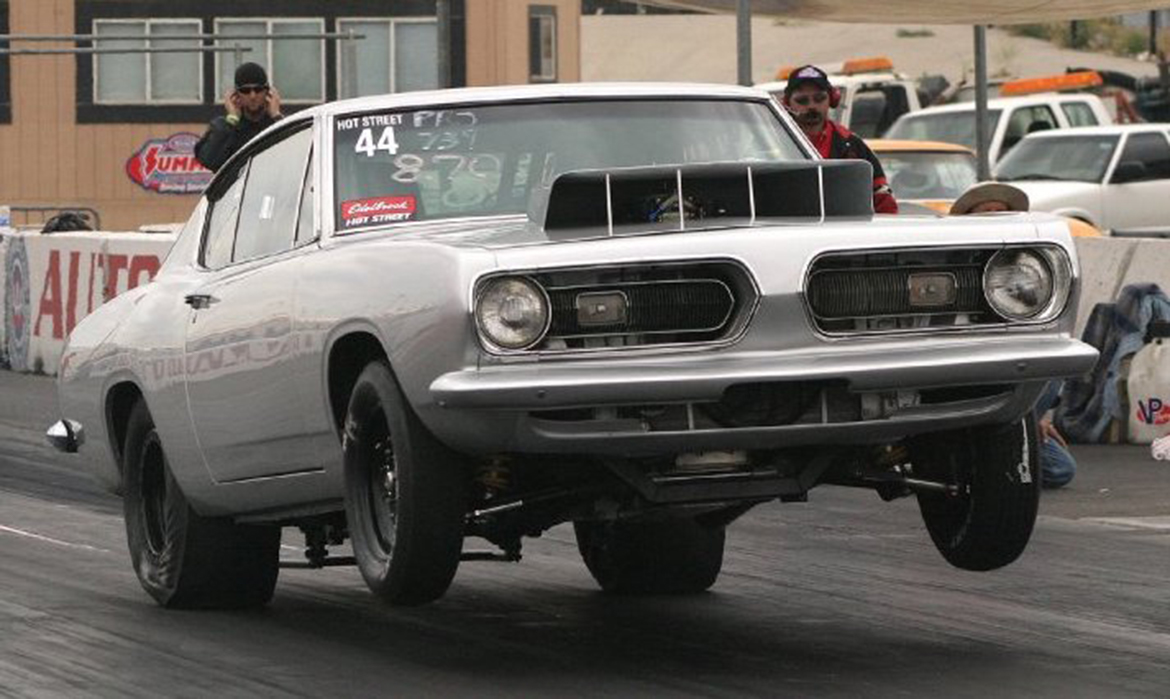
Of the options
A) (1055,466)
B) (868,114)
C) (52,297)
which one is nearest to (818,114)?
(1055,466)

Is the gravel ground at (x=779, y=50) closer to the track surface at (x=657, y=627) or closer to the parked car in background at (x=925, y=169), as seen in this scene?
the parked car in background at (x=925, y=169)

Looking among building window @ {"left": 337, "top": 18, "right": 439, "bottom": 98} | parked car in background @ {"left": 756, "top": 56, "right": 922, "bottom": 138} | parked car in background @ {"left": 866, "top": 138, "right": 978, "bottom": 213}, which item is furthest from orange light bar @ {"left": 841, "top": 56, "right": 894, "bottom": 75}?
building window @ {"left": 337, "top": 18, "right": 439, "bottom": 98}

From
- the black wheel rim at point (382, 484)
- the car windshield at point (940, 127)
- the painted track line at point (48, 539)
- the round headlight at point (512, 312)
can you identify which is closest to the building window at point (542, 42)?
the car windshield at point (940, 127)

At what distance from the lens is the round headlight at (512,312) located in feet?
23.9

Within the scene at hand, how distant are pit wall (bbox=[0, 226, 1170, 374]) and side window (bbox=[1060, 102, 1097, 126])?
657 inches

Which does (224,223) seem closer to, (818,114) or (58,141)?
(818,114)

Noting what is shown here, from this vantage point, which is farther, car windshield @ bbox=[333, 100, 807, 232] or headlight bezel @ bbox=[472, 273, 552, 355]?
car windshield @ bbox=[333, 100, 807, 232]

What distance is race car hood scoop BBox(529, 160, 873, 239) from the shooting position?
7.64 meters

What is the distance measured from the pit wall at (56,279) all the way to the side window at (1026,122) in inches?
589

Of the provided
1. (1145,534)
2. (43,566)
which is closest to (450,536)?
(43,566)

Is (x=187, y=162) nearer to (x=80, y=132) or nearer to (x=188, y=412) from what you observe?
(x=80, y=132)

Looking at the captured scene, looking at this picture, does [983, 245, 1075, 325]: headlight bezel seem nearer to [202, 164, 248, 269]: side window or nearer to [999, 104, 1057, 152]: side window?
[202, 164, 248, 269]: side window

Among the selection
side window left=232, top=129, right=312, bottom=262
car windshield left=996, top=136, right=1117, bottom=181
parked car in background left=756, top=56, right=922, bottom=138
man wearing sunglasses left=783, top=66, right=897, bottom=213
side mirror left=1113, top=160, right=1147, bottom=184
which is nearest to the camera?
side window left=232, top=129, right=312, bottom=262

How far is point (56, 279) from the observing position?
2606 centimetres
